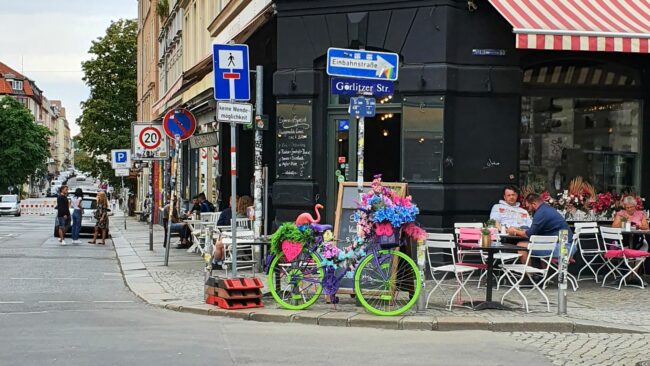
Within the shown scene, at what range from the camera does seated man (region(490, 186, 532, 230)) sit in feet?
42.5

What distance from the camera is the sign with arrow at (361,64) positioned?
34.3ft

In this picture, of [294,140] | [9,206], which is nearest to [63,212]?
[294,140]

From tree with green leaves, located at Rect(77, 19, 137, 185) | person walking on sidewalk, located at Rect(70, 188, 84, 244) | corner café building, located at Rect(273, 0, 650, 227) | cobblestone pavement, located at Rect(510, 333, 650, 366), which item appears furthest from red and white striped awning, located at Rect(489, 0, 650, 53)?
tree with green leaves, located at Rect(77, 19, 137, 185)

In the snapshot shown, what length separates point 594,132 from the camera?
47.4 ft

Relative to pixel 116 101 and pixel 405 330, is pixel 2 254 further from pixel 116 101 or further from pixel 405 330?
pixel 116 101

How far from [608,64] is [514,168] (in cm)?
264

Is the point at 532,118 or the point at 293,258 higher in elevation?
the point at 532,118

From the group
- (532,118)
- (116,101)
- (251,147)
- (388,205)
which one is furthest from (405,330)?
(116,101)

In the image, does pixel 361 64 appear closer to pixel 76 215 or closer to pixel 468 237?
pixel 468 237

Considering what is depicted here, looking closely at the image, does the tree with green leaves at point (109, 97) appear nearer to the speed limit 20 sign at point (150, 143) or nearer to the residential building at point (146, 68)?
the residential building at point (146, 68)

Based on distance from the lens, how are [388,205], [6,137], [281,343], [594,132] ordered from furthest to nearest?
1. [6,137]
2. [594,132]
3. [388,205]
4. [281,343]

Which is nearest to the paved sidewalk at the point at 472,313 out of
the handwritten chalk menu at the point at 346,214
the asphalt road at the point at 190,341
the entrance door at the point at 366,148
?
the asphalt road at the point at 190,341

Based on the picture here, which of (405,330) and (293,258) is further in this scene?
(293,258)

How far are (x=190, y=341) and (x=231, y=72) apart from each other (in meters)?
4.05
